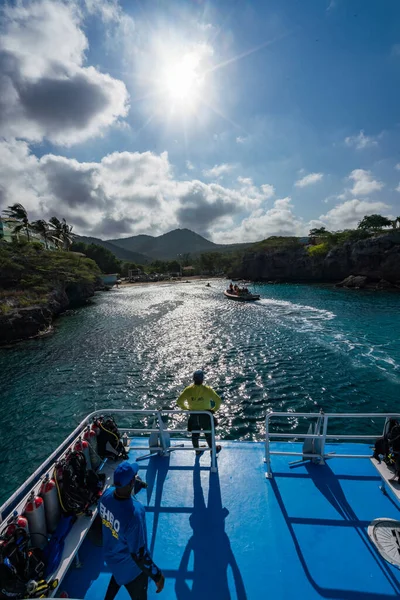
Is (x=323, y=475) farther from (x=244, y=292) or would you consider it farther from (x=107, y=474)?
(x=244, y=292)

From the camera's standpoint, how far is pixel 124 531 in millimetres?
3137

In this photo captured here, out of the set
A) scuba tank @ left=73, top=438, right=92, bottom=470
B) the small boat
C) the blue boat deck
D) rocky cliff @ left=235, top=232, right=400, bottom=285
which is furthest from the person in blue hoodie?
rocky cliff @ left=235, top=232, right=400, bottom=285

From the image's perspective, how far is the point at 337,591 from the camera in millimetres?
4004

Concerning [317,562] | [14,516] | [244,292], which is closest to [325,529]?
[317,562]

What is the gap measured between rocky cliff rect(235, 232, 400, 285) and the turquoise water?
31221 millimetres

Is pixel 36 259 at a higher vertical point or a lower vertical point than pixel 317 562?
higher

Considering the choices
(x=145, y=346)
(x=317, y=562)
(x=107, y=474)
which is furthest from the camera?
(x=145, y=346)

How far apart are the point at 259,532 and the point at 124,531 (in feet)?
9.98

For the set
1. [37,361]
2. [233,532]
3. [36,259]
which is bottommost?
[37,361]

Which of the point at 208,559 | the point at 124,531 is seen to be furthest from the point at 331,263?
the point at 124,531

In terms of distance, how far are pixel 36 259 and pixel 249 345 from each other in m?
39.1

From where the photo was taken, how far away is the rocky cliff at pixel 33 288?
2867 cm

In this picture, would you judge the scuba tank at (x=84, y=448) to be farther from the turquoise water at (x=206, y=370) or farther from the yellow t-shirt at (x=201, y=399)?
the turquoise water at (x=206, y=370)

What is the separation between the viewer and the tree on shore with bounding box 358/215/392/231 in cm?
7806
